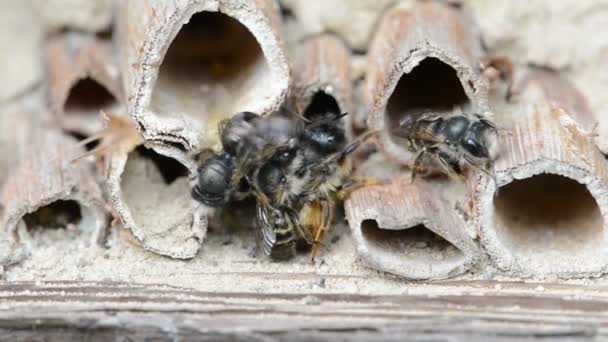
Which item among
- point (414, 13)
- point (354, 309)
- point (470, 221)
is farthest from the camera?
Answer: point (414, 13)

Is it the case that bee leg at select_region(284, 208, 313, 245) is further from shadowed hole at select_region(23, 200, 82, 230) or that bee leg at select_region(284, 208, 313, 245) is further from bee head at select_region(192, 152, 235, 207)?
shadowed hole at select_region(23, 200, 82, 230)

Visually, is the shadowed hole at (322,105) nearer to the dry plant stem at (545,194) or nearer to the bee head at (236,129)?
the bee head at (236,129)

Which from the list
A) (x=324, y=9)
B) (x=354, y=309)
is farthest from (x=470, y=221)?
(x=324, y=9)

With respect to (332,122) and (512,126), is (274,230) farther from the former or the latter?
(512,126)

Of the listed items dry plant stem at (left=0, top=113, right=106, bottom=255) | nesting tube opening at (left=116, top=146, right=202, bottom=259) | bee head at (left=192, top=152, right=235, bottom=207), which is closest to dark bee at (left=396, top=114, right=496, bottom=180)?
bee head at (left=192, top=152, right=235, bottom=207)

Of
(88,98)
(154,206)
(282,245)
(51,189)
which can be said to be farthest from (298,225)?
(88,98)

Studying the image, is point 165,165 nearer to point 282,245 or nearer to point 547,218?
point 282,245

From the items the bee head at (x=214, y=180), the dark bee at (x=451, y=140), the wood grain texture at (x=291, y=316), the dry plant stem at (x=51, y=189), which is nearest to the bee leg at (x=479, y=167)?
the dark bee at (x=451, y=140)
